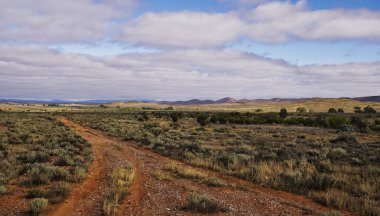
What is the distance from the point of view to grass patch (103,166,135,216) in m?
8.91

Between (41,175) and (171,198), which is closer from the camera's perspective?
(171,198)

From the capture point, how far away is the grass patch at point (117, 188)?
29.2 feet

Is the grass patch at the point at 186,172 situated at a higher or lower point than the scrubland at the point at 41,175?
lower

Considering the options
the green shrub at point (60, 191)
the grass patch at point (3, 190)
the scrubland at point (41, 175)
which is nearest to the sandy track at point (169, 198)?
the green shrub at point (60, 191)

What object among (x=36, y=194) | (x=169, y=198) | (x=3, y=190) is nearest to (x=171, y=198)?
(x=169, y=198)

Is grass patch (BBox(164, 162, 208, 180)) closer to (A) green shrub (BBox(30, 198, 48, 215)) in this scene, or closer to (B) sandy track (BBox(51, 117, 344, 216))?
(B) sandy track (BBox(51, 117, 344, 216))

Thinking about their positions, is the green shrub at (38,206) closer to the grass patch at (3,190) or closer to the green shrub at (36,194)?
the green shrub at (36,194)

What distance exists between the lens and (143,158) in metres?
18.3

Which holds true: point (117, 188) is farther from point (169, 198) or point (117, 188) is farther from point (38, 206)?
point (38, 206)

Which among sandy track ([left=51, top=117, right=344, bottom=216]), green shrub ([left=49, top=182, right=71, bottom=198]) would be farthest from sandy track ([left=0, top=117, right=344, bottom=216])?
green shrub ([left=49, top=182, right=71, bottom=198])

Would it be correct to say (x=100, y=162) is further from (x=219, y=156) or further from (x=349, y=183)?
(x=349, y=183)

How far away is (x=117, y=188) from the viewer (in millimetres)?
11039

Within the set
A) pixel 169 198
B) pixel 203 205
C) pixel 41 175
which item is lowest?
pixel 169 198

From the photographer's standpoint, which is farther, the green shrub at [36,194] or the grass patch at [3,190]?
the grass patch at [3,190]
